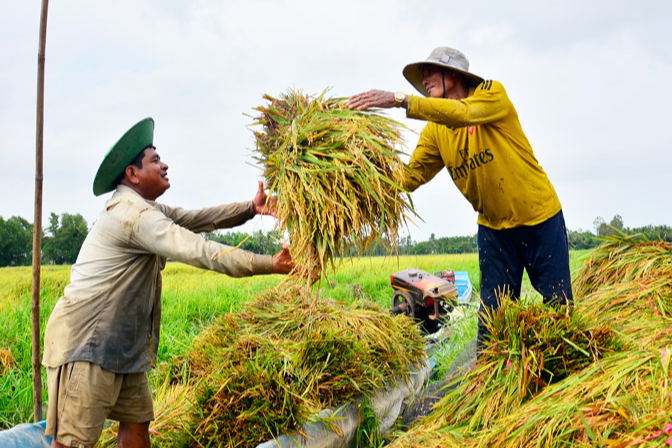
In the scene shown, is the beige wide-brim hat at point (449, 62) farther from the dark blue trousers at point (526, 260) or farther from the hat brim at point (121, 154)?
the hat brim at point (121, 154)

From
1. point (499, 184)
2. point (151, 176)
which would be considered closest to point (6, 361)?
point (151, 176)

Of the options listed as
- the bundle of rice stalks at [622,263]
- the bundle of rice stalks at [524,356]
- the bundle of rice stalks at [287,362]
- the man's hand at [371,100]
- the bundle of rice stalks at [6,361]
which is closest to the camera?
the bundle of rice stalks at [524,356]

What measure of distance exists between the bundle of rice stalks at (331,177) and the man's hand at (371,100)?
4cm

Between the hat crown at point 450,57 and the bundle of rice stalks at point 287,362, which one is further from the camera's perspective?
the hat crown at point 450,57

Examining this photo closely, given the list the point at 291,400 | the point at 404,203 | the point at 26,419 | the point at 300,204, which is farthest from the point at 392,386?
the point at 26,419

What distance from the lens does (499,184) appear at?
2861 mm

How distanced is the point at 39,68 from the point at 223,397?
6.44ft

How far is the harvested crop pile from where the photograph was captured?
1.53 meters

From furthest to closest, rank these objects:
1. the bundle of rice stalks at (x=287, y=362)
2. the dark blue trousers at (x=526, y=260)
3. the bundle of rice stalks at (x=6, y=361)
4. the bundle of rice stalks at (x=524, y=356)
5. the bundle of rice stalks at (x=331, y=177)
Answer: the bundle of rice stalks at (x=6, y=361) < the dark blue trousers at (x=526, y=260) < the bundle of rice stalks at (x=287, y=362) < the bundle of rice stalks at (x=331, y=177) < the bundle of rice stalks at (x=524, y=356)

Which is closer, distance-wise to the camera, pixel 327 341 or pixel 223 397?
pixel 223 397

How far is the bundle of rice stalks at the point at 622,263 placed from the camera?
3.80 meters

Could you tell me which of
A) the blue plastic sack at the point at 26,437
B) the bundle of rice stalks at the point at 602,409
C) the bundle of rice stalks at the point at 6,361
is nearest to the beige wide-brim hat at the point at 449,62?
the bundle of rice stalks at the point at 602,409

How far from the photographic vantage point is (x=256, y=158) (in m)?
2.46

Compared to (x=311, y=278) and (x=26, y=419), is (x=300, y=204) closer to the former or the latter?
Answer: (x=311, y=278)
